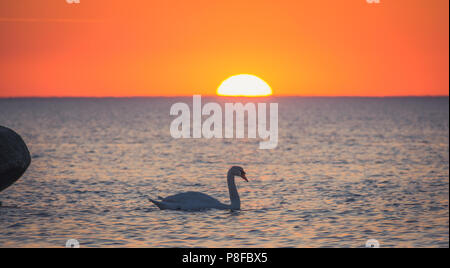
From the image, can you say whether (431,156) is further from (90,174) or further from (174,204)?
(174,204)

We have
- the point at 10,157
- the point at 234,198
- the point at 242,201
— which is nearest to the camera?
the point at 10,157

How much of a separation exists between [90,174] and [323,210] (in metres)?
13.2

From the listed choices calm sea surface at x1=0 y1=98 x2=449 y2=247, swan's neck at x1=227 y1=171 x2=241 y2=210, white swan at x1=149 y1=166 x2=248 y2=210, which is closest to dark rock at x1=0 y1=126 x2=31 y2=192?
calm sea surface at x1=0 y1=98 x2=449 y2=247

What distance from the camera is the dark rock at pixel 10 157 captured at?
17219 mm

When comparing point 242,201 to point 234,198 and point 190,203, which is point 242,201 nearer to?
point 234,198

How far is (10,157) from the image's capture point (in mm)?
17328

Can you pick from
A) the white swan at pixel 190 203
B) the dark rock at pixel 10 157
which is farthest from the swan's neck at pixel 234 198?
the dark rock at pixel 10 157

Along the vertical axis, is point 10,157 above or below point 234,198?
above

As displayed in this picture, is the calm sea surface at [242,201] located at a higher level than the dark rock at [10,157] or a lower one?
lower

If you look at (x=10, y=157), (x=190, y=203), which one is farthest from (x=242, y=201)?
(x=10, y=157)

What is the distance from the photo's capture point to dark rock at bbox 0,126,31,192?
56.5 ft

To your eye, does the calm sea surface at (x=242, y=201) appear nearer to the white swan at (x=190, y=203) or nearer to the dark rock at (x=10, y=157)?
the white swan at (x=190, y=203)

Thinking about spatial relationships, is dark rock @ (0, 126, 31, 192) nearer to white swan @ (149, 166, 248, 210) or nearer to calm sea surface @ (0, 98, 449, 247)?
calm sea surface @ (0, 98, 449, 247)

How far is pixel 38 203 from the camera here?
19562 mm
